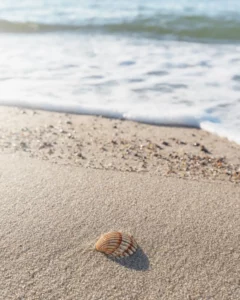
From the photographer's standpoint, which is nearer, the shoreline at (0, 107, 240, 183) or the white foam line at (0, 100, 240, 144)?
the shoreline at (0, 107, 240, 183)

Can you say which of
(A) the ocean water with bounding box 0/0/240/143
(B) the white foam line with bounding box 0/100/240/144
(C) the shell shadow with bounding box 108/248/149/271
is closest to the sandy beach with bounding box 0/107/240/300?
(C) the shell shadow with bounding box 108/248/149/271

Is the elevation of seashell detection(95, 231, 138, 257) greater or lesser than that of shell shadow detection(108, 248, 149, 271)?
greater

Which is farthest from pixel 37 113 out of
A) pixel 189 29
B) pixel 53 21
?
pixel 53 21

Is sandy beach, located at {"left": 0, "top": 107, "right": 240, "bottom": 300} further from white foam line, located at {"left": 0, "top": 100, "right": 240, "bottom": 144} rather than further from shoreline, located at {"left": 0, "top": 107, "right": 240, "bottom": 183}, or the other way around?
white foam line, located at {"left": 0, "top": 100, "right": 240, "bottom": 144}

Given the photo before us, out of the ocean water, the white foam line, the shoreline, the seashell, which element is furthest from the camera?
the ocean water

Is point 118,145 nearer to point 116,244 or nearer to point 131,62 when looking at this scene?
point 116,244

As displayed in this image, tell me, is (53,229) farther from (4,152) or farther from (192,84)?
(192,84)

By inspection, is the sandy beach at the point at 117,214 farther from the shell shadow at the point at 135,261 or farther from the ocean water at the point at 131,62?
the ocean water at the point at 131,62
